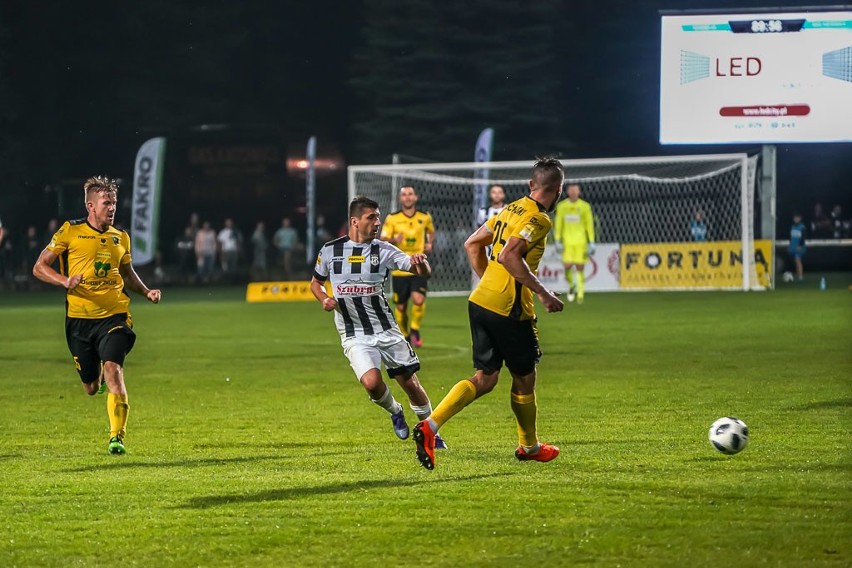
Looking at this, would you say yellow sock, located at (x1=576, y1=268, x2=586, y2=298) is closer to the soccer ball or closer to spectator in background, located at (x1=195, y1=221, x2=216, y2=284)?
spectator in background, located at (x1=195, y1=221, x2=216, y2=284)

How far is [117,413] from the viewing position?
9273 mm

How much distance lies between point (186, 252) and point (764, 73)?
20.8 meters

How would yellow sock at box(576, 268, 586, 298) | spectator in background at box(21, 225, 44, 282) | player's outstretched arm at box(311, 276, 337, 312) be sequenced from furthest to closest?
spectator in background at box(21, 225, 44, 282) < yellow sock at box(576, 268, 586, 298) < player's outstretched arm at box(311, 276, 337, 312)

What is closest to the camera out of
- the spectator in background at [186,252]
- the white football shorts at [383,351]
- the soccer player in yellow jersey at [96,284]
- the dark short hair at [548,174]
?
the dark short hair at [548,174]

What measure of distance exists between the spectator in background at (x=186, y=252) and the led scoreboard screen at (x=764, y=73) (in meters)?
18.6

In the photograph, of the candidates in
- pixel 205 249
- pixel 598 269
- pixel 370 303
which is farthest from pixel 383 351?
pixel 205 249

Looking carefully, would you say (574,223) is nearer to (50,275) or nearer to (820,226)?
(50,275)

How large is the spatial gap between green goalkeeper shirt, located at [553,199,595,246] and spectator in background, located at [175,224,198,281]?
63.2ft

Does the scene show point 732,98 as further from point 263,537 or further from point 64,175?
point 64,175

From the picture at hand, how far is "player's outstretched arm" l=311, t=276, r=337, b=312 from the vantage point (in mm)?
8914

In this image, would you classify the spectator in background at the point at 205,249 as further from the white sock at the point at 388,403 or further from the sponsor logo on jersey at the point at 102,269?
the white sock at the point at 388,403

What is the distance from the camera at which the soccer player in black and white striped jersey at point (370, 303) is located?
9.16 meters

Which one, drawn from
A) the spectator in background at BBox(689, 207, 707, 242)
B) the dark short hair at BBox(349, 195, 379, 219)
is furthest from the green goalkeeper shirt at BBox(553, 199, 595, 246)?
the dark short hair at BBox(349, 195, 379, 219)

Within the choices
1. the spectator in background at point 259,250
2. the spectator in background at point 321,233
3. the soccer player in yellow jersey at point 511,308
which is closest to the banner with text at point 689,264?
the spectator in background at point 321,233
